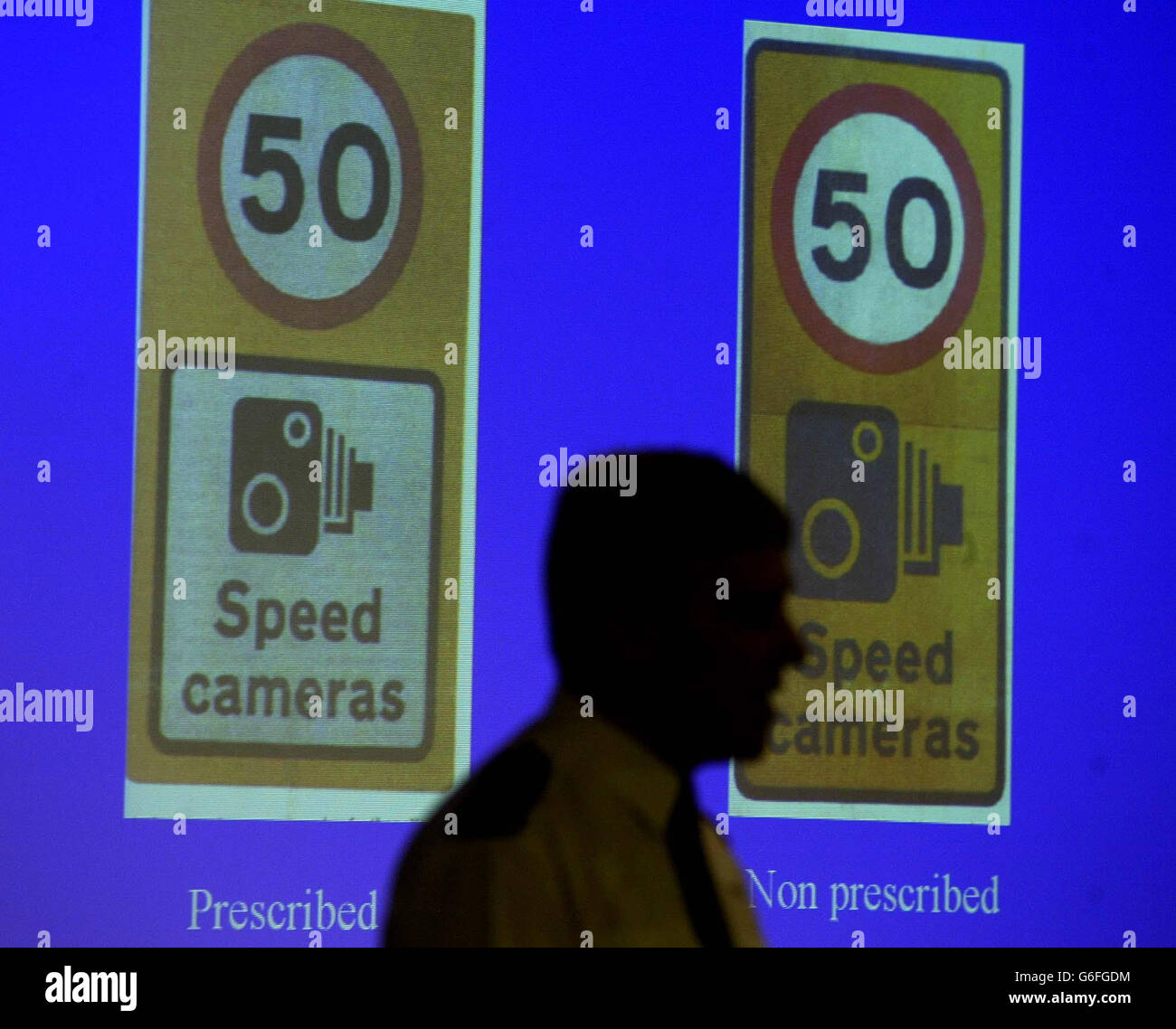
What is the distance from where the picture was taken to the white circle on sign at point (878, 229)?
7.72 feet

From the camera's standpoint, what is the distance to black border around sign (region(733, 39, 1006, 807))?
7.35 feet

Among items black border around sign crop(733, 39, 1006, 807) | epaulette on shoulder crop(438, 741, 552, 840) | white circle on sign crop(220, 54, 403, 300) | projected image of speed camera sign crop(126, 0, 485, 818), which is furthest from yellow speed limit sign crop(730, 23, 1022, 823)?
epaulette on shoulder crop(438, 741, 552, 840)

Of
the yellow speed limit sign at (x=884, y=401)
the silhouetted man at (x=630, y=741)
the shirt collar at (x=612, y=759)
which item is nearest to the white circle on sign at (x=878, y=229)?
the yellow speed limit sign at (x=884, y=401)

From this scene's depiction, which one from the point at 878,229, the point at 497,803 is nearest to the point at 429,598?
the point at 878,229

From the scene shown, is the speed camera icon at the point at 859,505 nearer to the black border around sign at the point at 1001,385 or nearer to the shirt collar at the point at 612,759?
the black border around sign at the point at 1001,385

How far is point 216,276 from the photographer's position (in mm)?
2137

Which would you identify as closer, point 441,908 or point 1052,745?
point 441,908

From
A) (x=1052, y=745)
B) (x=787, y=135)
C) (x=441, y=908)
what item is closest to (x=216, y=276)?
(x=787, y=135)

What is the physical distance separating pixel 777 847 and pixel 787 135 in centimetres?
98

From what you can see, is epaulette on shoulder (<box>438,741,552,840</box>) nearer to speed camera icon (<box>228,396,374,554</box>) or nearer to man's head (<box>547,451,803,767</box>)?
man's head (<box>547,451,803,767</box>)

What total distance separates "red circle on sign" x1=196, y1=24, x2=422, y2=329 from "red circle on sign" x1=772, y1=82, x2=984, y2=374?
51 cm

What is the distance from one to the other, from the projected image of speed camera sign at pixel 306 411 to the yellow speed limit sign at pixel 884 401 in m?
0.41
